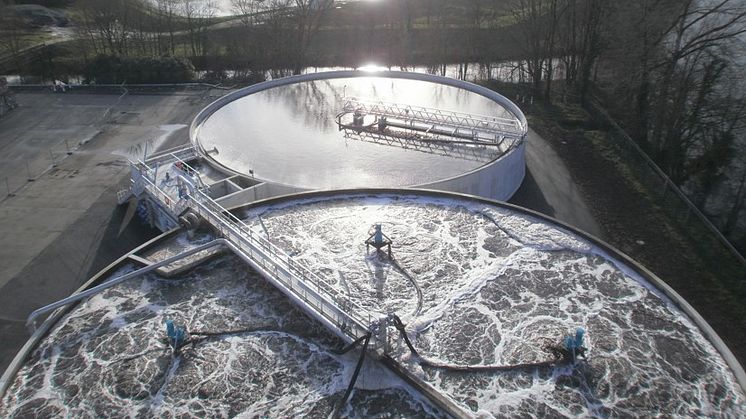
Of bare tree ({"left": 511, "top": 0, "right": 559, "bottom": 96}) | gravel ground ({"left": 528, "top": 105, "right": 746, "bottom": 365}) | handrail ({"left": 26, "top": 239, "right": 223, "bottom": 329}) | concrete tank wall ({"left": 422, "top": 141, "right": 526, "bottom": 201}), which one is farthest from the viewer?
bare tree ({"left": 511, "top": 0, "right": 559, "bottom": 96})

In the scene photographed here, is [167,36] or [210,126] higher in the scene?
[167,36]

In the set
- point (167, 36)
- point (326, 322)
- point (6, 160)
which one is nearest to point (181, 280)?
point (326, 322)

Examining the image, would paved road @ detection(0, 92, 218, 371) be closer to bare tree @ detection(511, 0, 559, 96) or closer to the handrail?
the handrail

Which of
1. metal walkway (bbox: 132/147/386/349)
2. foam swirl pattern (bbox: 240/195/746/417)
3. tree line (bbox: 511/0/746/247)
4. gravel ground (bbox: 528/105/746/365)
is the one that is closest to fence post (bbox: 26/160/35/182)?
metal walkway (bbox: 132/147/386/349)

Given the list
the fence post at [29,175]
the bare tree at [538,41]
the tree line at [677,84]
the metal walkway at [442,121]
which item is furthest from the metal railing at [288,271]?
the bare tree at [538,41]

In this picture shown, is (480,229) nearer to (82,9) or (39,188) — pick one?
(39,188)

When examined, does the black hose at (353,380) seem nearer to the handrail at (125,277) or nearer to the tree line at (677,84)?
the handrail at (125,277)

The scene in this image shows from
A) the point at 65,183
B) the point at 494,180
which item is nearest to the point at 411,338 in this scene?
the point at 494,180
